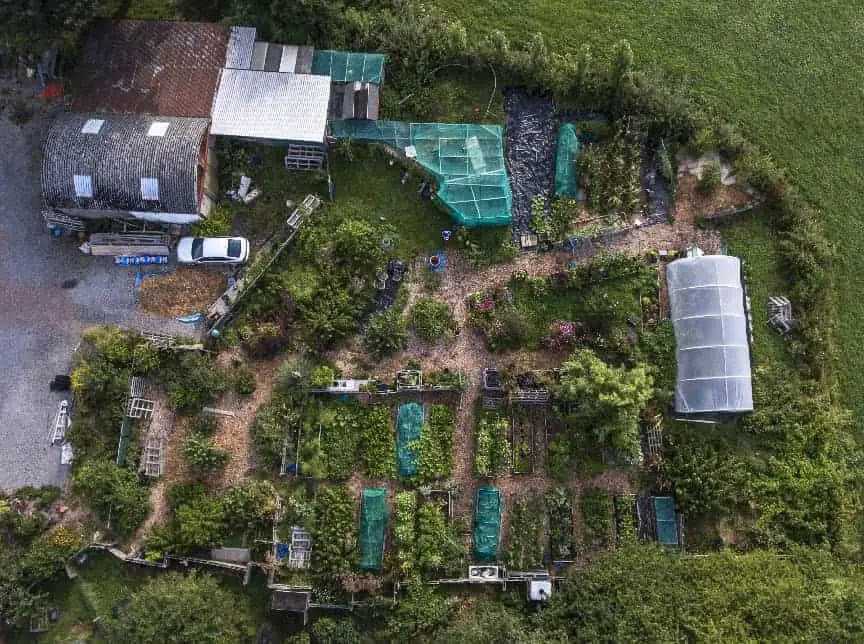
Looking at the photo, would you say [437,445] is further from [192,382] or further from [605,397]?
[192,382]

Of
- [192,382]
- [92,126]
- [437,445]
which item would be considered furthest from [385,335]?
[92,126]

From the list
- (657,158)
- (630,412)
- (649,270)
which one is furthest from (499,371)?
(657,158)

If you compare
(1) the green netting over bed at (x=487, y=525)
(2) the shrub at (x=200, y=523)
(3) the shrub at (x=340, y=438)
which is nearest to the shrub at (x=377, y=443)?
(3) the shrub at (x=340, y=438)

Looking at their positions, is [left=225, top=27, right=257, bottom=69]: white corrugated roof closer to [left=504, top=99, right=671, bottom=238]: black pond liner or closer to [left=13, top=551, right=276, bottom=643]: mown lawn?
[left=504, top=99, right=671, bottom=238]: black pond liner

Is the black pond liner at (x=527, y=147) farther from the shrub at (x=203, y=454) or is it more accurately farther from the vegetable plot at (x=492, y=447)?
the shrub at (x=203, y=454)

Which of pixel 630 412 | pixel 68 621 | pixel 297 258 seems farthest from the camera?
pixel 297 258

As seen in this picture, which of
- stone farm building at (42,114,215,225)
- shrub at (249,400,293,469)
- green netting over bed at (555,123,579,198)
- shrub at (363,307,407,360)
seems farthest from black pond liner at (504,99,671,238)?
stone farm building at (42,114,215,225)

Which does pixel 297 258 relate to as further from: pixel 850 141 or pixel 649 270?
pixel 850 141
